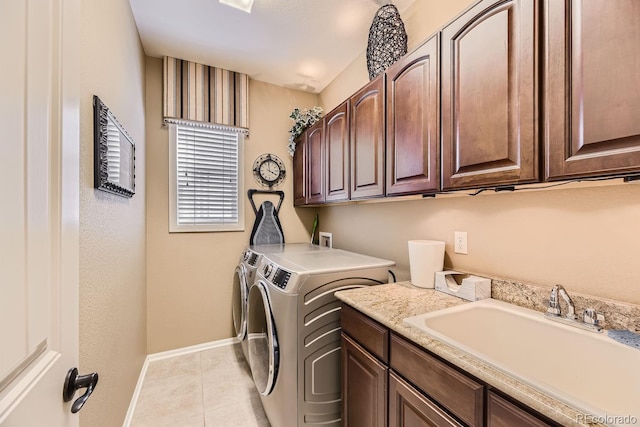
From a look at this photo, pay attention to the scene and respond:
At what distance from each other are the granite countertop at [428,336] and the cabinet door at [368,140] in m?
0.57

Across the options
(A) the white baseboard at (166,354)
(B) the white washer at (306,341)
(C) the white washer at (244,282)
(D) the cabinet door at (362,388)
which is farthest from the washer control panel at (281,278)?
(A) the white baseboard at (166,354)

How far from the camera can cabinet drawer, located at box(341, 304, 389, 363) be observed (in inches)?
42.6

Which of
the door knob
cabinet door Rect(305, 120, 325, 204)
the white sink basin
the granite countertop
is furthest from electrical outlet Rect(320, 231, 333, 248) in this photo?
the door knob

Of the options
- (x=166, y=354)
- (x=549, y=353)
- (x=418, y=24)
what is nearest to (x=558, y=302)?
(x=549, y=353)

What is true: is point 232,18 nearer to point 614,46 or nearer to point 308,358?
point 614,46

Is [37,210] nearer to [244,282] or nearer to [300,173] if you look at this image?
[244,282]

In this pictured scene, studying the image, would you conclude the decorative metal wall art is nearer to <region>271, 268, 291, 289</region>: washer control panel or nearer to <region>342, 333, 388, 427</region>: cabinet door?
<region>271, 268, 291, 289</region>: washer control panel

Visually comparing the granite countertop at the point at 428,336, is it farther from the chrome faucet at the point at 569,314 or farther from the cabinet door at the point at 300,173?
the cabinet door at the point at 300,173

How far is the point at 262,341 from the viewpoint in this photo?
1812 mm

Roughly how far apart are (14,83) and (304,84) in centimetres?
285

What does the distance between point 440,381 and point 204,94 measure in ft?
9.49

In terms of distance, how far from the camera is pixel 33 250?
18.3 inches

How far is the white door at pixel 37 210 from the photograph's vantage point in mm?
400

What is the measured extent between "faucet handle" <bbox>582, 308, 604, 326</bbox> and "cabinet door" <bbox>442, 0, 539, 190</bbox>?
1.74 ft
